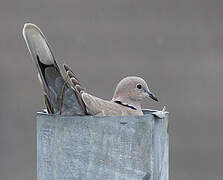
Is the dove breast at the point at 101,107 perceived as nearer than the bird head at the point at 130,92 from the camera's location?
Yes

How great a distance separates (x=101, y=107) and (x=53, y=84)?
0.16m

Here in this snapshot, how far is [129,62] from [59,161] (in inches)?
86.4

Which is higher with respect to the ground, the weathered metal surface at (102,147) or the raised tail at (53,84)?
the raised tail at (53,84)

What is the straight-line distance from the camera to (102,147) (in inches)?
Answer: 54.1

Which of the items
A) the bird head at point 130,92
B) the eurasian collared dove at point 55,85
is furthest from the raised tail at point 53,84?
the bird head at point 130,92

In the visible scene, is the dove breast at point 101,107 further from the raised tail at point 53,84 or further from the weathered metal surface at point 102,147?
the weathered metal surface at point 102,147

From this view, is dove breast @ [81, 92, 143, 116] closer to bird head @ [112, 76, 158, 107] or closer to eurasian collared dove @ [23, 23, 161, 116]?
eurasian collared dove @ [23, 23, 161, 116]

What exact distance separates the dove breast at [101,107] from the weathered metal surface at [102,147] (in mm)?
128

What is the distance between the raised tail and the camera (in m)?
1.45

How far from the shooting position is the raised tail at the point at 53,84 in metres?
1.45

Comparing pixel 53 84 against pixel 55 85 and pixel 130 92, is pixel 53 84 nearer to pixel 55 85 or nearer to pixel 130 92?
pixel 55 85

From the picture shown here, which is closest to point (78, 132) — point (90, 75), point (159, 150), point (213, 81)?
point (159, 150)

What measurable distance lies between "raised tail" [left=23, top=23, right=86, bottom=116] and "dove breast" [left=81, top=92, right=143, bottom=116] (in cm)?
2

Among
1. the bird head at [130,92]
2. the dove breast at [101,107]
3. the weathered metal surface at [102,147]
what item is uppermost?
the bird head at [130,92]
